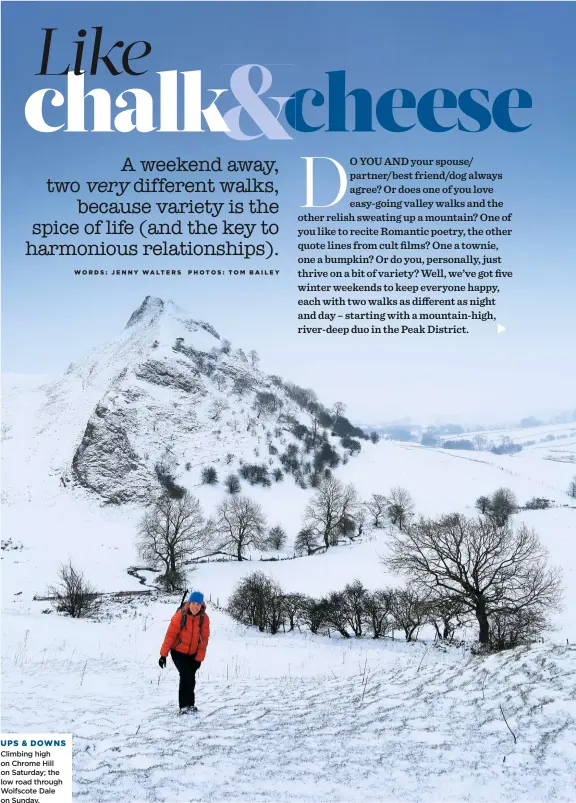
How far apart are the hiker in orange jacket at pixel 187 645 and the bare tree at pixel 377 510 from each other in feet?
196

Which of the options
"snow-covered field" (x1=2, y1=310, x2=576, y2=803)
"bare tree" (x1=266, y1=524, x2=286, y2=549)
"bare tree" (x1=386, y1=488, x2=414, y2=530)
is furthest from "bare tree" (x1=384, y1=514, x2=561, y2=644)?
"bare tree" (x1=386, y1=488, x2=414, y2=530)

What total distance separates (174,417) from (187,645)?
3232 inches

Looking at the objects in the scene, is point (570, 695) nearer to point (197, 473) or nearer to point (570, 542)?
point (570, 542)

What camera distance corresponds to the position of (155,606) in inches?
1122

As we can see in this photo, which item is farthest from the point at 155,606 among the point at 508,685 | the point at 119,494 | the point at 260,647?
the point at 119,494

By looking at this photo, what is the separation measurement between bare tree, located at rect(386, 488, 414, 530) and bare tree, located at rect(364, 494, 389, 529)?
887mm

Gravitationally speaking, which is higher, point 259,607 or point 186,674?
point 186,674

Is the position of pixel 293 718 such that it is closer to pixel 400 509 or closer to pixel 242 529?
pixel 242 529

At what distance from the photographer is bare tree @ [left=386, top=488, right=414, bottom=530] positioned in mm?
62500

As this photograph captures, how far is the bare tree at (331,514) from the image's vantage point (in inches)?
2269

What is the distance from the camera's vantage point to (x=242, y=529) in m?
51.2

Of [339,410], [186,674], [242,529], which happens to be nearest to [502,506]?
[242,529]

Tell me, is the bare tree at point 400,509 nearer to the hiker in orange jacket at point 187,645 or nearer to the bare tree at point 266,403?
the bare tree at point 266,403

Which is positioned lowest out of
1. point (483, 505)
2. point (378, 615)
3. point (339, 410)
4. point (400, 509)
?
point (378, 615)
